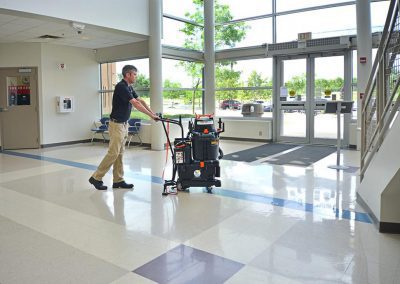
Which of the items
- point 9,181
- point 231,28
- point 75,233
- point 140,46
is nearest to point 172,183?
point 75,233

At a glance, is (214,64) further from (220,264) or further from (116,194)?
(220,264)

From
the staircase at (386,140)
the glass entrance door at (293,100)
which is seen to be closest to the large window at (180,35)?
the glass entrance door at (293,100)

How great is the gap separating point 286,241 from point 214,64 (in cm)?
776

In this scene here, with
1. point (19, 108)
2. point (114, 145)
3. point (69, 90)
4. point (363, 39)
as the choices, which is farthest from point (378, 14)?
point (19, 108)

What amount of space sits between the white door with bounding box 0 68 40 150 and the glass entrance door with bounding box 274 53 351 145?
6108 mm

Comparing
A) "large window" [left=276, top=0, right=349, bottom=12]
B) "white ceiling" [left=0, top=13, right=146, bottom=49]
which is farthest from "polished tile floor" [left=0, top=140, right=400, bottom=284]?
"large window" [left=276, top=0, right=349, bottom=12]

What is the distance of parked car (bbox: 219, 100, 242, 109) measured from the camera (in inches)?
399

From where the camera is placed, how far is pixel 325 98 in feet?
28.5

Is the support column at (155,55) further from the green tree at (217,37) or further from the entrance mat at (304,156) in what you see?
the entrance mat at (304,156)

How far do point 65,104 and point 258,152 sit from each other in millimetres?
5086

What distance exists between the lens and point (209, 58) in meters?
9.91

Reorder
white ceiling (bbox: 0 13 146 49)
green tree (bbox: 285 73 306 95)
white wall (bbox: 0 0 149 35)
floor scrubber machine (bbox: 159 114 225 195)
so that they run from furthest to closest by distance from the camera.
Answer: green tree (bbox: 285 73 306 95)
white ceiling (bbox: 0 13 146 49)
white wall (bbox: 0 0 149 35)
floor scrubber machine (bbox: 159 114 225 195)

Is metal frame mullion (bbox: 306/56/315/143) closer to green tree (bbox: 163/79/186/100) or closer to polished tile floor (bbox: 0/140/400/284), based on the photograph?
green tree (bbox: 163/79/186/100)

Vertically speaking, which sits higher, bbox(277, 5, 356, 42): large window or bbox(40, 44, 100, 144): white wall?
bbox(277, 5, 356, 42): large window
